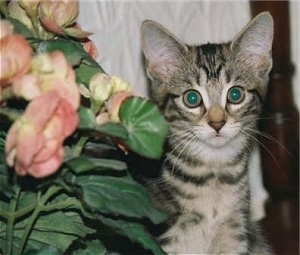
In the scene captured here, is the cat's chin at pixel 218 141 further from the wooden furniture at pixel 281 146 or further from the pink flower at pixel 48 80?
the pink flower at pixel 48 80

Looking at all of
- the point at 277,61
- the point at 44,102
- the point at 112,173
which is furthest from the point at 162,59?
the point at 44,102

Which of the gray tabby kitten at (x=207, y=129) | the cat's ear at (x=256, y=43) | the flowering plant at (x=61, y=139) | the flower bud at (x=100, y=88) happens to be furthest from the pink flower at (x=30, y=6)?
the cat's ear at (x=256, y=43)

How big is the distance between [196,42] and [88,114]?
101cm

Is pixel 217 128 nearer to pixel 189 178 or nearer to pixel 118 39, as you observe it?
pixel 189 178

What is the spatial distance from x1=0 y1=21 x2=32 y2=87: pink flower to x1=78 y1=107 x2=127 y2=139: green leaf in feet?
0.22

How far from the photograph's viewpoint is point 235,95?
112 cm

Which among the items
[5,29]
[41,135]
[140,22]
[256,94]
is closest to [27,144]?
[41,135]

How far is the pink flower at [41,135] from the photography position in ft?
1.72

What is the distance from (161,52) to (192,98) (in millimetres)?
110

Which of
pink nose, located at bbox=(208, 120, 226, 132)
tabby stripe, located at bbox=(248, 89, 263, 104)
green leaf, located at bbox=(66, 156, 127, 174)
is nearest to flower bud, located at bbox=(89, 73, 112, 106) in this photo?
green leaf, located at bbox=(66, 156, 127, 174)

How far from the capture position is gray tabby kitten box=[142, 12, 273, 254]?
111cm

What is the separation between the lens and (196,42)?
1558 mm

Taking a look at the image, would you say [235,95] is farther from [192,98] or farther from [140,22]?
[140,22]

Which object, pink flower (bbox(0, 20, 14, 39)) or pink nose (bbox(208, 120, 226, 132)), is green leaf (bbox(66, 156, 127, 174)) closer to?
pink flower (bbox(0, 20, 14, 39))
